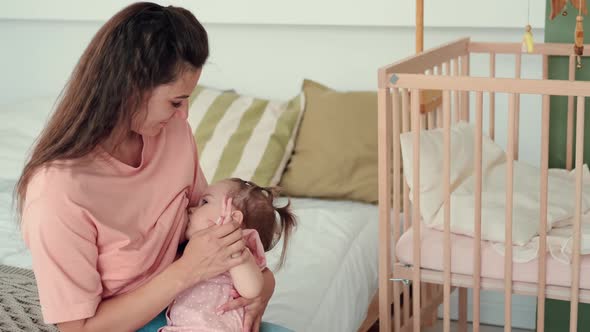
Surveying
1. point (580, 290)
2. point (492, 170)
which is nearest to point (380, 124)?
point (492, 170)

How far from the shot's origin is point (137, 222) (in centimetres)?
157

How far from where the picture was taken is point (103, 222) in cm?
149

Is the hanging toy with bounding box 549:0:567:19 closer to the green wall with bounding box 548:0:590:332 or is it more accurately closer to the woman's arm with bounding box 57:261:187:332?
the green wall with bounding box 548:0:590:332

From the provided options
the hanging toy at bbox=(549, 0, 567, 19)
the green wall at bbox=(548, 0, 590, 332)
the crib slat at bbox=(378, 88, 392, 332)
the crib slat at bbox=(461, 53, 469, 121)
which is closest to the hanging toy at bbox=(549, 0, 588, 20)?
the hanging toy at bbox=(549, 0, 567, 19)

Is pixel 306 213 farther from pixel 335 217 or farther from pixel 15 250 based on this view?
pixel 15 250

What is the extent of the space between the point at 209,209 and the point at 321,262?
2.44 ft

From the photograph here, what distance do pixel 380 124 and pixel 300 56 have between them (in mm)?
1086

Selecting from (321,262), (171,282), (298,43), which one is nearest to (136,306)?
(171,282)

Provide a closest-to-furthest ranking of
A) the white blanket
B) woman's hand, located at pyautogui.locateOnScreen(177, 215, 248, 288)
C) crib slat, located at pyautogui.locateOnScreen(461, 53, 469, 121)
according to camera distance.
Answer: woman's hand, located at pyautogui.locateOnScreen(177, 215, 248, 288) → the white blanket → crib slat, located at pyautogui.locateOnScreen(461, 53, 469, 121)

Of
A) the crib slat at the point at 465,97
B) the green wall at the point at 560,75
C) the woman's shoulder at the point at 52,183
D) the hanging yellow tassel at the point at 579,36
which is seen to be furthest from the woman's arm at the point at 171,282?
the green wall at the point at 560,75

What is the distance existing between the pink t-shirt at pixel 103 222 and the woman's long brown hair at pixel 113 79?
1.6 inches

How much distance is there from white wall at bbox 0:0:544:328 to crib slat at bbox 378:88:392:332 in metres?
0.87

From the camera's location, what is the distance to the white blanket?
2.09 metres

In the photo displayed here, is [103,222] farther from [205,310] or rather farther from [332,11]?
[332,11]
